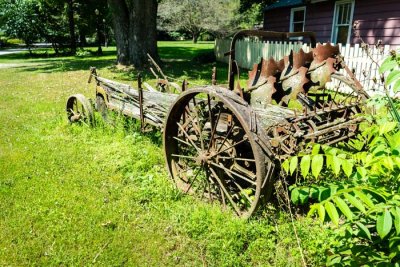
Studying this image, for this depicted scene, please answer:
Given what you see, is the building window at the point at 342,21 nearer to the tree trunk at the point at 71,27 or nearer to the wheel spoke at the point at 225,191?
the wheel spoke at the point at 225,191

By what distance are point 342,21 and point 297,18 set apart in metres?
3.24

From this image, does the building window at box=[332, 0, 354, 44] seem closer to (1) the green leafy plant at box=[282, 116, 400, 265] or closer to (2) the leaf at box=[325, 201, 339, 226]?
(1) the green leafy plant at box=[282, 116, 400, 265]

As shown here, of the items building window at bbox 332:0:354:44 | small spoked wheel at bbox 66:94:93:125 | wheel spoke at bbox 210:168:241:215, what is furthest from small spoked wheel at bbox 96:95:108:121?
building window at bbox 332:0:354:44

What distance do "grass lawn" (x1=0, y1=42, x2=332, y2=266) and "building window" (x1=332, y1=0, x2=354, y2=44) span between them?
9.92 metres

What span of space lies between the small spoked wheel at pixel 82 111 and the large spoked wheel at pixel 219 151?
8.17ft

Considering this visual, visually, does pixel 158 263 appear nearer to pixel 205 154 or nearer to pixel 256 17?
pixel 205 154

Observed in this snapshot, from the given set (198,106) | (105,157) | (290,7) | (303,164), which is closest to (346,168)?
(303,164)

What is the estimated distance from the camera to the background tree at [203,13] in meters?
38.3

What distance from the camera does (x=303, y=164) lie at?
5.71 feet

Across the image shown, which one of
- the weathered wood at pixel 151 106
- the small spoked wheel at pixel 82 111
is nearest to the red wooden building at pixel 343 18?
the weathered wood at pixel 151 106

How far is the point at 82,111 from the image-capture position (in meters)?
6.64

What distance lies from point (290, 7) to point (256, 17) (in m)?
24.3

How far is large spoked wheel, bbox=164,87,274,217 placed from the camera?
121 inches

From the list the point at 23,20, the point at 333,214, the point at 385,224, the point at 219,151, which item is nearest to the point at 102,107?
the point at 219,151
